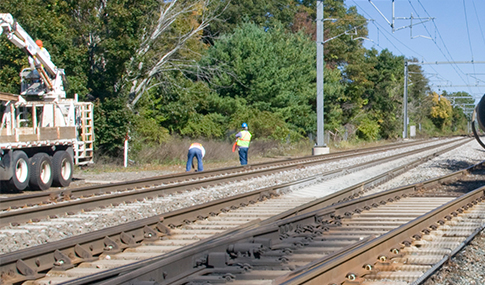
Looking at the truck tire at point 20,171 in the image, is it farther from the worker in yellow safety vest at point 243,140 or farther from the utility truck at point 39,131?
the worker in yellow safety vest at point 243,140

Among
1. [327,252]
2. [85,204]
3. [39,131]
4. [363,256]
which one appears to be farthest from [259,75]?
[363,256]

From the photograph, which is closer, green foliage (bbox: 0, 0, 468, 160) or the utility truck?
the utility truck

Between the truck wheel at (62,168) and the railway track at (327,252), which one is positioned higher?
the truck wheel at (62,168)

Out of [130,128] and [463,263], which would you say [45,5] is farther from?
[463,263]

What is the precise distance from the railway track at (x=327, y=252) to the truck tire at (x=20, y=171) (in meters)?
8.48

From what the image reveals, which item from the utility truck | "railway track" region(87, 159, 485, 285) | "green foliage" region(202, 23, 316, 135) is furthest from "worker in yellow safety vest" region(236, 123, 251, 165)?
"green foliage" region(202, 23, 316, 135)

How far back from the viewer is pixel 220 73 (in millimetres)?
38406

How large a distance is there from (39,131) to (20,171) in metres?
1.45

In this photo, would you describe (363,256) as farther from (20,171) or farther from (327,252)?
(20,171)

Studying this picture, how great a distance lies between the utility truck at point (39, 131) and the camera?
14.1m

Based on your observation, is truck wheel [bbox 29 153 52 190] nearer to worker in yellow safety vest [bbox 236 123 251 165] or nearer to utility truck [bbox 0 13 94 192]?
utility truck [bbox 0 13 94 192]

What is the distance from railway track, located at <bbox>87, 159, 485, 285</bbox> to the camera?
543 centimetres

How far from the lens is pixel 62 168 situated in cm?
1623

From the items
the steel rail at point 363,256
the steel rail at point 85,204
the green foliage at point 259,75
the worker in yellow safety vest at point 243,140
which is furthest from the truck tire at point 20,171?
the green foliage at point 259,75
